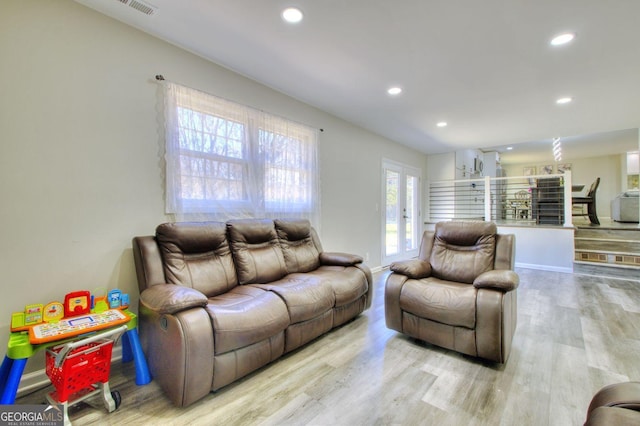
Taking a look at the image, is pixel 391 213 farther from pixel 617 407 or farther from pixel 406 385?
pixel 617 407

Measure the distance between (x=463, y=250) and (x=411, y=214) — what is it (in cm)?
376

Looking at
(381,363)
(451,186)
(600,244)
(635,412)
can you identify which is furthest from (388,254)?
(635,412)

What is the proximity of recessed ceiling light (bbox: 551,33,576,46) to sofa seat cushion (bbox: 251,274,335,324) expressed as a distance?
9.12ft

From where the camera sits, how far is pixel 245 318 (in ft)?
5.86

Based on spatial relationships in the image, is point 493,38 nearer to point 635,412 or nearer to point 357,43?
point 357,43

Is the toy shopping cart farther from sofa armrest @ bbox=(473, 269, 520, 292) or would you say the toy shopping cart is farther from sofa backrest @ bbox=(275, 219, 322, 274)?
sofa armrest @ bbox=(473, 269, 520, 292)

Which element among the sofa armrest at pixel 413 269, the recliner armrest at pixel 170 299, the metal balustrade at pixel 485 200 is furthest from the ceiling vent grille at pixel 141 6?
the metal balustrade at pixel 485 200

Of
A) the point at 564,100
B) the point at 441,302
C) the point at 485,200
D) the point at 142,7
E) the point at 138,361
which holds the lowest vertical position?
the point at 138,361

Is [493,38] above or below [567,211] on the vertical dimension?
above

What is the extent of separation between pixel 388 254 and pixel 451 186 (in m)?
2.62

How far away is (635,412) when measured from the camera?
765 mm

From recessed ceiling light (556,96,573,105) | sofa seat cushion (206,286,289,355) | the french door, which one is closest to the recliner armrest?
sofa seat cushion (206,286,289,355)

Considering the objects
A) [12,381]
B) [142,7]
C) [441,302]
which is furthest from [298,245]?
[142,7]

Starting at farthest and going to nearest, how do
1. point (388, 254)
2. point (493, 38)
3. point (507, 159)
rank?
1. point (507, 159)
2. point (388, 254)
3. point (493, 38)
